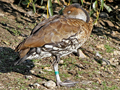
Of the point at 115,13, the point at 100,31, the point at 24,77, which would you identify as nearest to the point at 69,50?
the point at 24,77

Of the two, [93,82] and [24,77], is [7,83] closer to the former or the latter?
[24,77]

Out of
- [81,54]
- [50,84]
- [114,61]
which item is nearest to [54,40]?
[50,84]

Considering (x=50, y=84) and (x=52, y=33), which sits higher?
(x=52, y=33)

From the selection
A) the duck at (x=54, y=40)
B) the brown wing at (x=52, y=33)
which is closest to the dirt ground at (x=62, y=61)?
the duck at (x=54, y=40)

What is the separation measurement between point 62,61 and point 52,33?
4.77 ft

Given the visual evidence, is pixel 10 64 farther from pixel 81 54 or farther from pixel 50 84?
pixel 81 54

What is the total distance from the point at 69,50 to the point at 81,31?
0.45m

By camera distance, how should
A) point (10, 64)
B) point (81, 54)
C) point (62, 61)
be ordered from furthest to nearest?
point (81, 54) < point (62, 61) < point (10, 64)

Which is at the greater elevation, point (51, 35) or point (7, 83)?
point (51, 35)

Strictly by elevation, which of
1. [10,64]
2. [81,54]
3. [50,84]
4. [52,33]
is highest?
[52,33]

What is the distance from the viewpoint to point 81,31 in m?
4.66

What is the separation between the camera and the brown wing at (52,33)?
440cm

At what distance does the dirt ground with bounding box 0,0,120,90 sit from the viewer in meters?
4.73

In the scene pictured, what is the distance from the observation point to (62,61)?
5750mm
